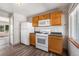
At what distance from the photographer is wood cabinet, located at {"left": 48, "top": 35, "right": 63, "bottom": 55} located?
85.7 inches

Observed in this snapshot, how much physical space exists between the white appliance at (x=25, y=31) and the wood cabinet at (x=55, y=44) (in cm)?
144

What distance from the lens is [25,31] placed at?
11.4ft

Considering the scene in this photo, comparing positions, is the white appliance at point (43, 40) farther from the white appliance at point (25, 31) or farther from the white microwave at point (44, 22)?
the white appliance at point (25, 31)

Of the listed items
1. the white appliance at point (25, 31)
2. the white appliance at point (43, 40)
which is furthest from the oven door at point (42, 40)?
the white appliance at point (25, 31)

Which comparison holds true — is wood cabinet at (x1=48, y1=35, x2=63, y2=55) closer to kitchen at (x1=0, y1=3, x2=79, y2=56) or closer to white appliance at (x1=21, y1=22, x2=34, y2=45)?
kitchen at (x1=0, y1=3, x2=79, y2=56)

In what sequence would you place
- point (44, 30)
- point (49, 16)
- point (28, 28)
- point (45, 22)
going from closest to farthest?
point (49, 16) → point (45, 22) → point (44, 30) → point (28, 28)

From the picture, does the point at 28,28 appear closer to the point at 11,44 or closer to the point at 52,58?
the point at 11,44

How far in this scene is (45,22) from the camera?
→ 290 cm

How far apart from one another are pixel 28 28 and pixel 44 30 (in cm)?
91

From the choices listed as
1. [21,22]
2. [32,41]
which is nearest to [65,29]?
[32,41]

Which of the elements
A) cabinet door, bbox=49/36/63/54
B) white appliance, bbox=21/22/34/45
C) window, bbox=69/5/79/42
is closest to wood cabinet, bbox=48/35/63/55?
cabinet door, bbox=49/36/63/54

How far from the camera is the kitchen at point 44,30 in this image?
2215 millimetres

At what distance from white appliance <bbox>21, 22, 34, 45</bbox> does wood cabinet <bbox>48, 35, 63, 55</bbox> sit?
56.6 inches

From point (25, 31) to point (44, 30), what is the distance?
1074 millimetres
